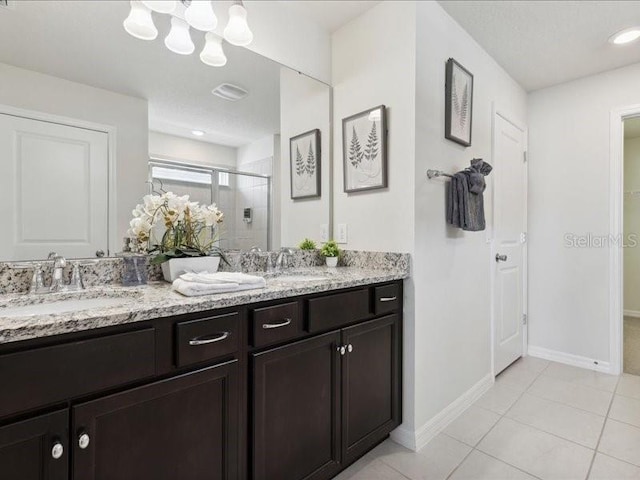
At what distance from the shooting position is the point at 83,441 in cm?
82

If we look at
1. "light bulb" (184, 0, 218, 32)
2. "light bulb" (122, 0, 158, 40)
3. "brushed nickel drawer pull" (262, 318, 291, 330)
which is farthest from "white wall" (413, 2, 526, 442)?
"light bulb" (122, 0, 158, 40)

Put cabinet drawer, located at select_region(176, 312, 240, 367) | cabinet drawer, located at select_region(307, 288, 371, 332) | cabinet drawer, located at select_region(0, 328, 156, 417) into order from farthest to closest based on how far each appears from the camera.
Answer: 1. cabinet drawer, located at select_region(307, 288, 371, 332)
2. cabinet drawer, located at select_region(176, 312, 240, 367)
3. cabinet drawer, located at select_region(0, 328, 156, 417)

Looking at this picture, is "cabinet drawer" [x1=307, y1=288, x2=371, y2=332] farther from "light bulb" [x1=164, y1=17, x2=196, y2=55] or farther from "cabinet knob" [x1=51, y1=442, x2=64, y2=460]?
"light bulb" [x1=164, y1=17, x2=196, y2=55]

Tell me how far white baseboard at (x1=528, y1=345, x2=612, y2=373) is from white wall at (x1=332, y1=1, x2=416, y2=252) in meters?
2.20

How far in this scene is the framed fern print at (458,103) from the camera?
6.56 ft

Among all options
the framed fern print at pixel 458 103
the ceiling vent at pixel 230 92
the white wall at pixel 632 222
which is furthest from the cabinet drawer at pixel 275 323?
the white wall at pixel 632 222

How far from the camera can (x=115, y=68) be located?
1390mm

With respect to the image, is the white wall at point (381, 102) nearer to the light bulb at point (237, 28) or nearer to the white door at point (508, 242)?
the light bulb at point (237, 28)

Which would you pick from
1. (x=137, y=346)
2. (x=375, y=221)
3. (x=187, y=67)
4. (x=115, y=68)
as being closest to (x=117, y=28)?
(x=115, y=68)

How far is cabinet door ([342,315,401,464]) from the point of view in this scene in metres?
1.52

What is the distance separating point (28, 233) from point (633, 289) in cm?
594

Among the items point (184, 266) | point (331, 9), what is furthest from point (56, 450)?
point (331, 9)

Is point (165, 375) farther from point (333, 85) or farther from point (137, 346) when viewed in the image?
point (333, 85)

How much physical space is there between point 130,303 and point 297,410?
28.9 inches
